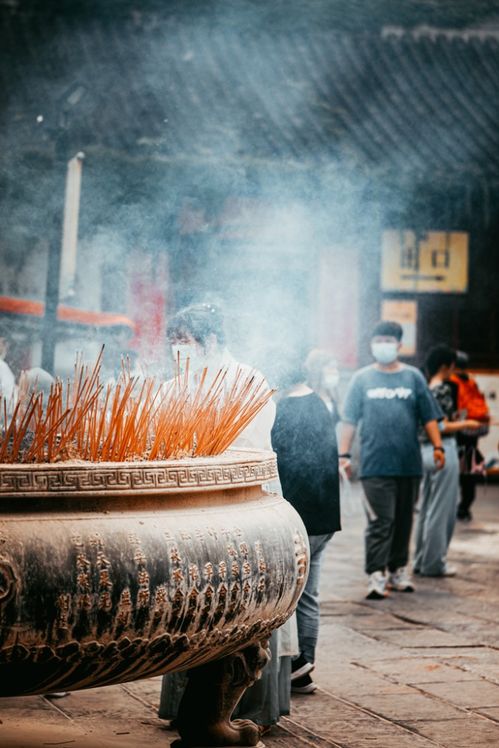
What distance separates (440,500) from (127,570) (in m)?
4.75

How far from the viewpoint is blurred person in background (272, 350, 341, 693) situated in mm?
4410

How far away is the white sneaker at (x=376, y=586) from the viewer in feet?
20.4

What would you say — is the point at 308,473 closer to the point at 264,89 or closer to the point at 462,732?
the point at 462,732

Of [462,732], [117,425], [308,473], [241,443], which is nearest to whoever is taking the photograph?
[117,425]

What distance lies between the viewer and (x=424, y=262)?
48.1 feet

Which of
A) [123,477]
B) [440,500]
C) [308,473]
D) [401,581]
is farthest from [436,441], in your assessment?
[123,477]

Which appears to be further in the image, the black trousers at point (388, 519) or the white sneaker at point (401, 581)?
the white sneaker at point (401, 581)

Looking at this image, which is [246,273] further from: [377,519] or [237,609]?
[237,609]

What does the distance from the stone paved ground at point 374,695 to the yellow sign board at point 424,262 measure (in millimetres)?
8560

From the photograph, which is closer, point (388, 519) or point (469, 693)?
point (469, 693)

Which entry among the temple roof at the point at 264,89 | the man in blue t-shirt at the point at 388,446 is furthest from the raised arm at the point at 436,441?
the temple roof at the point at 264,89

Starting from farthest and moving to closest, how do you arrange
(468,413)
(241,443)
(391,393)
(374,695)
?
(468,413)
(391,393)
(374,695)
(241,443)

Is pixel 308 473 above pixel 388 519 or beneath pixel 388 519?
above

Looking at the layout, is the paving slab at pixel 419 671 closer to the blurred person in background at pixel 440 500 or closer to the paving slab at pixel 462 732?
the paving slab at pixel 462 732
